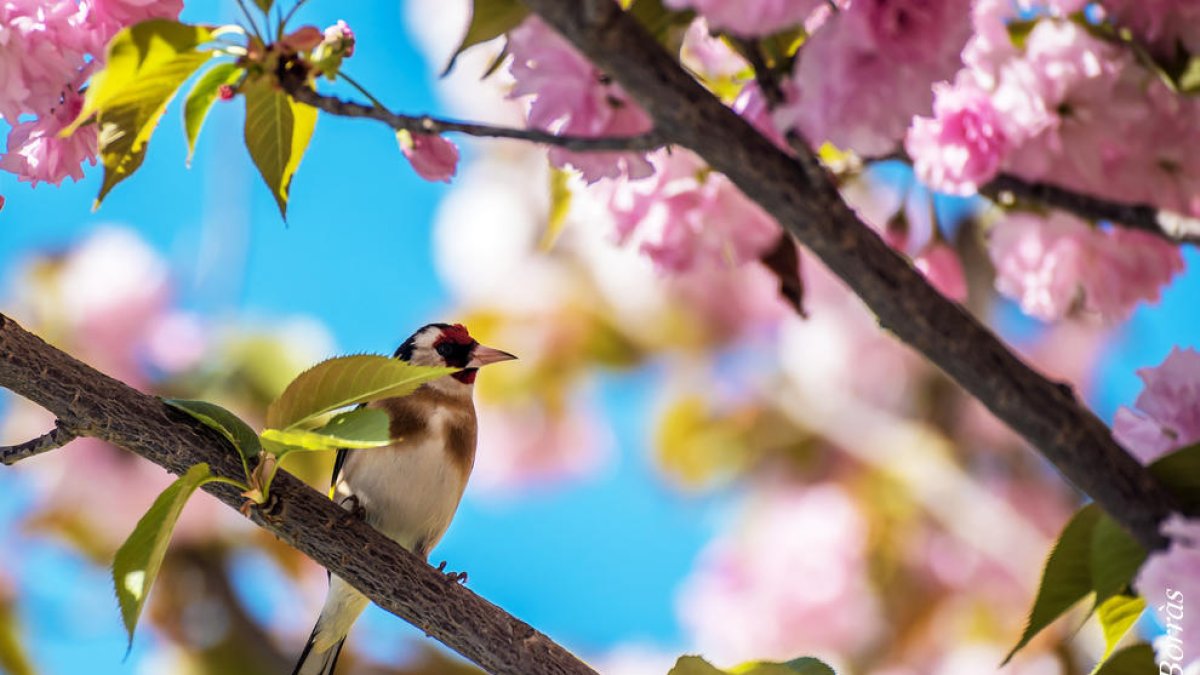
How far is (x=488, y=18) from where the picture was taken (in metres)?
1.02

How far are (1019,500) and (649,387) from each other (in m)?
1.12

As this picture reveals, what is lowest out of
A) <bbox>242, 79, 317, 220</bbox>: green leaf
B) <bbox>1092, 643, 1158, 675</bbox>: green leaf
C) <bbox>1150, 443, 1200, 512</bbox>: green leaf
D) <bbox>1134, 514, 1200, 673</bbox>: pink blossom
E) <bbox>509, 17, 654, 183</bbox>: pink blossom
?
<bbox>1134, 514, 1200, 673</bbox>: pink blossom

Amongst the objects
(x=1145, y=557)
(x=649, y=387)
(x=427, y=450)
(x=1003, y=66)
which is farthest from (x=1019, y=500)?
(x=1145, y=557)

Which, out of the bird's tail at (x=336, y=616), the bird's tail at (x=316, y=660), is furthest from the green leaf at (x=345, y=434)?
the bird's tail at (x=316, y=660)

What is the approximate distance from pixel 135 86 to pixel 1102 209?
91cm

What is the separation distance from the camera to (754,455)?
3689mm

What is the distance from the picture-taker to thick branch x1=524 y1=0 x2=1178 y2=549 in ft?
2.71

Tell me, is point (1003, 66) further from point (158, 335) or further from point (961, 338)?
point (158, 335)

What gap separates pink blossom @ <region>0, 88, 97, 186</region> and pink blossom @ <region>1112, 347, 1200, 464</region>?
897 mm

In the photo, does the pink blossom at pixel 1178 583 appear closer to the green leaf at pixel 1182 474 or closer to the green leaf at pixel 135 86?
the green leaf at pixel 1182 474

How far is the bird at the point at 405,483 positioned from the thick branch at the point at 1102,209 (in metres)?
0.88

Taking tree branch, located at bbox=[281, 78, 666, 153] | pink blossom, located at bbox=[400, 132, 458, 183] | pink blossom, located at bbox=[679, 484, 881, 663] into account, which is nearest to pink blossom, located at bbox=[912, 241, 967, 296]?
pink blossom, located at bbox=[400, 132, 458, 183]

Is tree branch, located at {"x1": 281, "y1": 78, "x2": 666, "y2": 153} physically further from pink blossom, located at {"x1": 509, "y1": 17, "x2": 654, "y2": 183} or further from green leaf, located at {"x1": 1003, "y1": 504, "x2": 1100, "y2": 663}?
green leaf, located at {"x1": 1003, "y1": 504, "x2": 1100, "y2": 663}

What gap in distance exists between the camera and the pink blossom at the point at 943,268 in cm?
164
